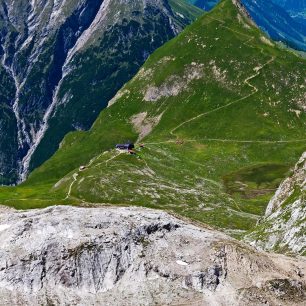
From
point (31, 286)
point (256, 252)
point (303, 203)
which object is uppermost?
point (303, 203)

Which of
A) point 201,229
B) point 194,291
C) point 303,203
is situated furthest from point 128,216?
point 303,203

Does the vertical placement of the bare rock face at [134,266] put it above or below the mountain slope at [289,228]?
below

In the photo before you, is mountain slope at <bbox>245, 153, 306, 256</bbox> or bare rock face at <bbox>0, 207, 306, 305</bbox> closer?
bare rock face at <bbox>0, 207, 306, 305</bbox>

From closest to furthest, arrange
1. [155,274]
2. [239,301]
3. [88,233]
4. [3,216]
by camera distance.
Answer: [239,301] < [155,274] < [88,233] < [3,216]

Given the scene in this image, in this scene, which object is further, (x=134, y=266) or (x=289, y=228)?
(x=289, y=228)

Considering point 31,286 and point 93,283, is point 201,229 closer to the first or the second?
point 93,283
